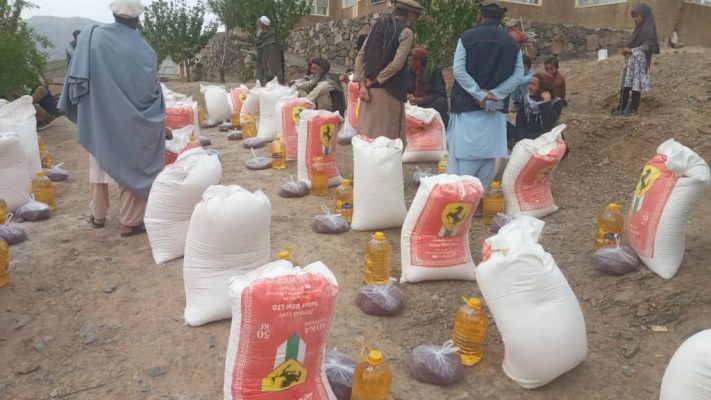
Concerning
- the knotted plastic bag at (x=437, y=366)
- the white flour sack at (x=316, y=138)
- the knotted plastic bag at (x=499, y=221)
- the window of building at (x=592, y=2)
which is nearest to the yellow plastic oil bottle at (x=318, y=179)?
the white flour sack at (x=316, y=138)

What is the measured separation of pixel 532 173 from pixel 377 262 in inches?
55.7

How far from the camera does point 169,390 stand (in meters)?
2.08

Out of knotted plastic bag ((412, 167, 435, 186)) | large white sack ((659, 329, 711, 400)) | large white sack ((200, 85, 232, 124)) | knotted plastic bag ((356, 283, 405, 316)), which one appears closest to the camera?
large white sack ((659, 329, 711, 400))

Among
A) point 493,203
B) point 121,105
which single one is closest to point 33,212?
point 121,105

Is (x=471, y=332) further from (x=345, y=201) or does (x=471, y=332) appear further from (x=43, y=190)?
(x=43, y=190)

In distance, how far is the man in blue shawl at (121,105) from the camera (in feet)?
10.7

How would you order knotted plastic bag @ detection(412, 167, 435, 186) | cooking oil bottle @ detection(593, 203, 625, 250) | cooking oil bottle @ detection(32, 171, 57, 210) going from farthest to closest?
knotted plastic bag @ detection(412, 167, 435, 186) < cooking oil bottle @ detection(32, 171, 57, 210) < cooking oil bottle @ detection(593, 203, 625, 250)

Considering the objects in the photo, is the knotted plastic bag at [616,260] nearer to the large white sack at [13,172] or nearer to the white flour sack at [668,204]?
the white flour sack at [668,204]

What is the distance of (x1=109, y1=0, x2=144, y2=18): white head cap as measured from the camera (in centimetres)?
323

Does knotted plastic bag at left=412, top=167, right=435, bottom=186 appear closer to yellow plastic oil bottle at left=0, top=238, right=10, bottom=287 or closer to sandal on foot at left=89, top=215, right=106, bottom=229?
sandal on foot at left=89, top=215, right=106, bottom=229

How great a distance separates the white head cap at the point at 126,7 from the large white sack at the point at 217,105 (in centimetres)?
431

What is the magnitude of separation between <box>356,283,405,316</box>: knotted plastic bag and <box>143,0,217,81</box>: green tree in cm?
1223

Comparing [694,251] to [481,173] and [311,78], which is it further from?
[311,78]

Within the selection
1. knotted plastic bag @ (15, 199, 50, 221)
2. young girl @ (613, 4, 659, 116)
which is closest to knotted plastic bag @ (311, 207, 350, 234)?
knotted plastic bag @ (15, 199, 50, 221)
